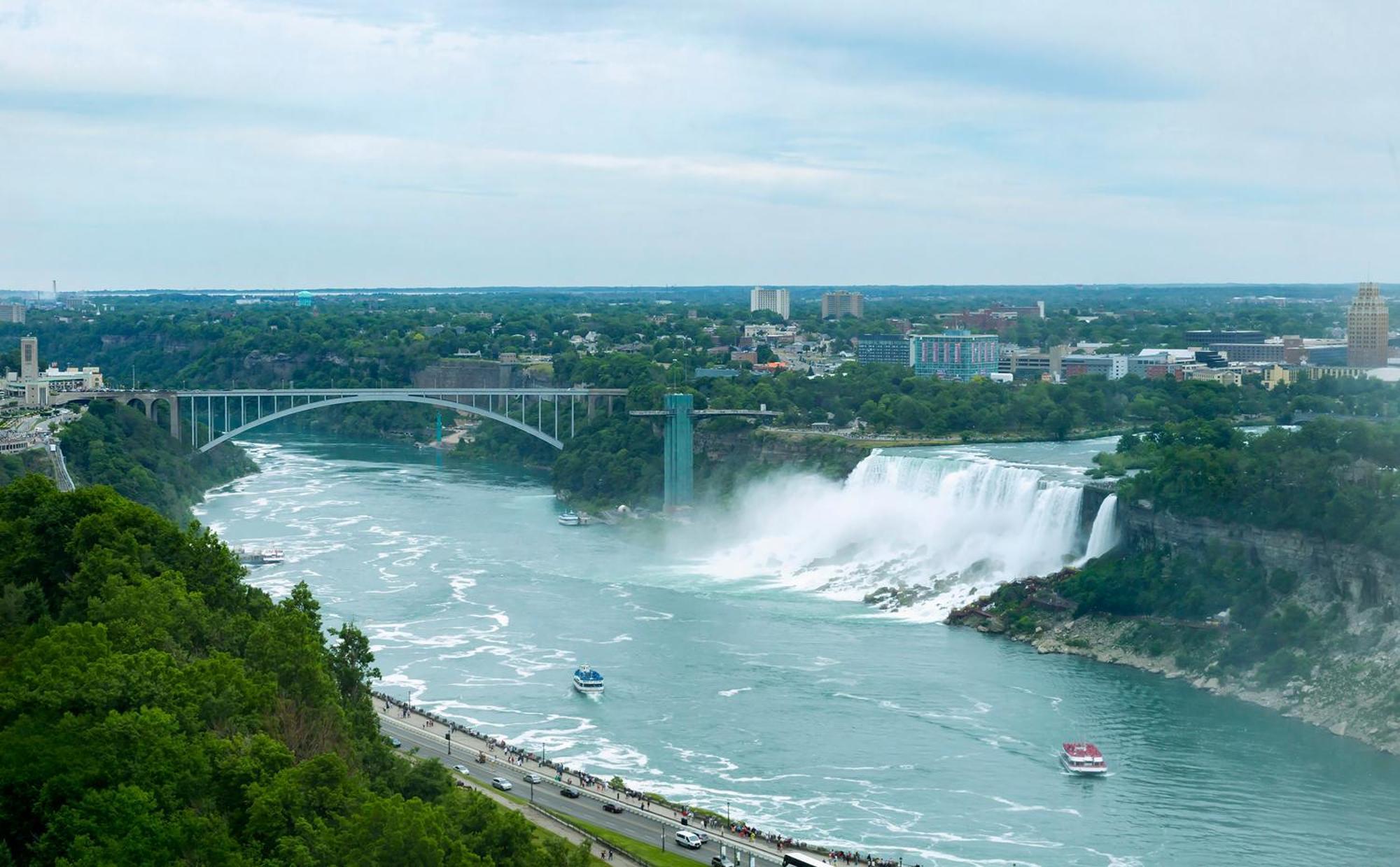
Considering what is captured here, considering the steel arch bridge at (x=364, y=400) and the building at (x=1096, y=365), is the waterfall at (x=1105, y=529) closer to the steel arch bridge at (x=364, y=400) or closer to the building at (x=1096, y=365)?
the steel arch bridge at (x=364, y=400)

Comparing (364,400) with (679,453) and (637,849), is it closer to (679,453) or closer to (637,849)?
(679,453)

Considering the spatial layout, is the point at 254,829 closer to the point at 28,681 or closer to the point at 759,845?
the point at 28,681

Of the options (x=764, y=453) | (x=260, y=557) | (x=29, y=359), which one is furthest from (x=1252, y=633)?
(x=29, y=359)

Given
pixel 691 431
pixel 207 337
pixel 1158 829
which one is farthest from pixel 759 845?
pixel 207 337

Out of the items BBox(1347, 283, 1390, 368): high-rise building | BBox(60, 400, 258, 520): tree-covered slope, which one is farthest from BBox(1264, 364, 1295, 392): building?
BBox(60, 400, 258, 520): tree-covered slope

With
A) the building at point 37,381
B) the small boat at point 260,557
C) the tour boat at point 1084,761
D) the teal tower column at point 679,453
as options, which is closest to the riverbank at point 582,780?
the tour boat at point 1084,761

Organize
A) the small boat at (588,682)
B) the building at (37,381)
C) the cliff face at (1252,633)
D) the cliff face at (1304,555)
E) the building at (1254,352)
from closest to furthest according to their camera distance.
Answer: the cliff face at (1252,633) < the small boat at (588,682) < the cliff face at (1304,555) < the building at (37,381) < the building at (1254,352)
